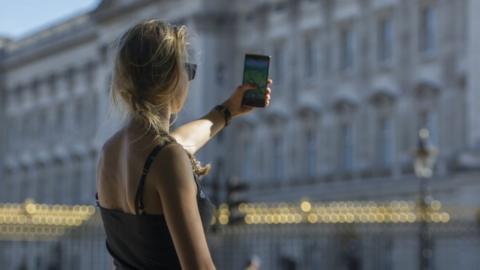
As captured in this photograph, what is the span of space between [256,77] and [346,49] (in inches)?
1819

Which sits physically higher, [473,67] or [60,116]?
[473,67]

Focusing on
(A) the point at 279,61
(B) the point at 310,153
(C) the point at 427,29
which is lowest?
(B) the point at 310,153

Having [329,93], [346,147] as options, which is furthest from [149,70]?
[329,93]

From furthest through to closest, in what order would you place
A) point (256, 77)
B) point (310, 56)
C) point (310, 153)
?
point (310, 56) < point (310, 153) < point (256, 77)

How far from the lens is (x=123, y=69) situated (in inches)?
138

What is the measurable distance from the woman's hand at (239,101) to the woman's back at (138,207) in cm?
47

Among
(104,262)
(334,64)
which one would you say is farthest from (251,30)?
(104,262)

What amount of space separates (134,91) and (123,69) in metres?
0.06

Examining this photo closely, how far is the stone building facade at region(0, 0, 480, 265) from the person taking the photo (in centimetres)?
4206

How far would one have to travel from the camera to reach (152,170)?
3.33 m

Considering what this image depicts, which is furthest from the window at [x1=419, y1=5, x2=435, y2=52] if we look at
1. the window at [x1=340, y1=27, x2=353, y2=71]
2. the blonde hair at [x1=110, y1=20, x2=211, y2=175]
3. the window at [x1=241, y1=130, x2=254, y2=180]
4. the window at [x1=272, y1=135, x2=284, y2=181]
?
the blonde hair at [x1=110, y1=20, x2=211, y2=175]

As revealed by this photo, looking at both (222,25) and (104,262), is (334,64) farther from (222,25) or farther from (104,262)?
(104,262)

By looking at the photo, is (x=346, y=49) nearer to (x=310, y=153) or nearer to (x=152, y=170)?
(x=310, y=153)

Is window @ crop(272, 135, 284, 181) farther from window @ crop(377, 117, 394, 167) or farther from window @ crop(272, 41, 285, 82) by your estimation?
window @ crop(377, 117, 394, 167)
